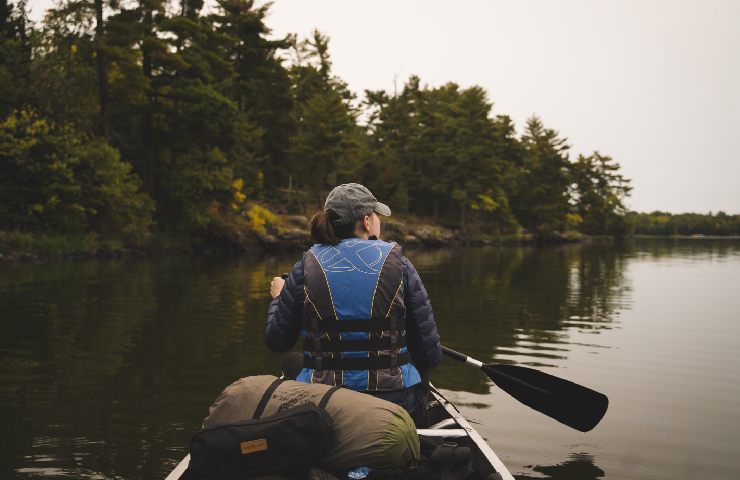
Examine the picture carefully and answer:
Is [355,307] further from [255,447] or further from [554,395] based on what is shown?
[554,395]

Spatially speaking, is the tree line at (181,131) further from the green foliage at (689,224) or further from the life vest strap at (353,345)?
the green foliage at (689,224)

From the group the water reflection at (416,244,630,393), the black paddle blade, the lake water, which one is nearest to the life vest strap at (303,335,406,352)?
the black paddle blade

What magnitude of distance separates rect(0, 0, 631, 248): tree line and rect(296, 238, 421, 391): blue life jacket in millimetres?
30807

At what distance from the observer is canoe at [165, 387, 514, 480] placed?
3.47 m

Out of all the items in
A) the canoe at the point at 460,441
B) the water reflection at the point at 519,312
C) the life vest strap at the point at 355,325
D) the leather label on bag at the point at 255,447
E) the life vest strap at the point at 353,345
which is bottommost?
the water reflection at the point at 519,312

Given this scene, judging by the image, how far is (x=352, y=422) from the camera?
3023 mm

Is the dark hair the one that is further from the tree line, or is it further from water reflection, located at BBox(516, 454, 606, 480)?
the tree line

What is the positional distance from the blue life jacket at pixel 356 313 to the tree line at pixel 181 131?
3081cm

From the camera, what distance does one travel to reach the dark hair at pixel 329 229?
3.75 m

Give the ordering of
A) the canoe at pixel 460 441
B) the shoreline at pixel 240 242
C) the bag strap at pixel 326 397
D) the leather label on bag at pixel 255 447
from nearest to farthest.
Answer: the leather label on bag at pixel 255 447 < the bag strap at pixel 326 397 < the canoe at pixel 460 441 < the shoreline at pixel 240 242

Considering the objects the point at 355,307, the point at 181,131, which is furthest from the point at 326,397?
the point at 181,131

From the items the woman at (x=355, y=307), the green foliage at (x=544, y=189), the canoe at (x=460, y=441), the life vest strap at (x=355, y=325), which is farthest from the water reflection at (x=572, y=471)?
the green foliage at (x=544, y=189)

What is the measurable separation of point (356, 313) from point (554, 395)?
2.31m

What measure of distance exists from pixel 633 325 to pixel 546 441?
25.7 ft
